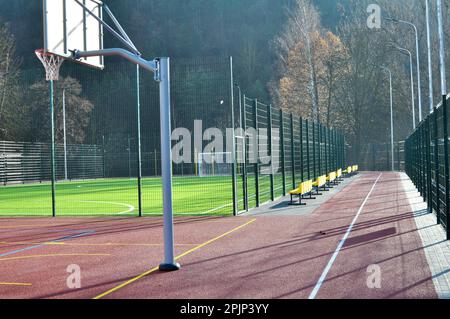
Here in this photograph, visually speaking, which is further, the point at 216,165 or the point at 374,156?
the point at 374,156

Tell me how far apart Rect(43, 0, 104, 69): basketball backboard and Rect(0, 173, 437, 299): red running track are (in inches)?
142

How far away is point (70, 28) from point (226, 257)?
4.82m

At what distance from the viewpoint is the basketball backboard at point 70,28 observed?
8.90m

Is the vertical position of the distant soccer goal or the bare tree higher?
the bare tree

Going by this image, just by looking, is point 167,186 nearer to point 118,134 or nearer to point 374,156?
point 374,156

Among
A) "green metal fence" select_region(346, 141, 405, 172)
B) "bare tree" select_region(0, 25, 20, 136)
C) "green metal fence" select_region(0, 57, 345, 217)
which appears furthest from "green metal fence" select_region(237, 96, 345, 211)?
"bare tree" select_region(0, 25, 20, 136)

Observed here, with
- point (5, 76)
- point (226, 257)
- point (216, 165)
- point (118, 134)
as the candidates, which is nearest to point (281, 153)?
point (226, 257)

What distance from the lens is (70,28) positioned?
9.26m

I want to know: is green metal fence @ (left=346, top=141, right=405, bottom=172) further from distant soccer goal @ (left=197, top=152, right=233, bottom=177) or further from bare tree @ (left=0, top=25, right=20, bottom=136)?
bare tree @ (left=0, top=25, right=20, bottom=136)

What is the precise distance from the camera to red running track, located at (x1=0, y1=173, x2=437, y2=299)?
649 centimetres

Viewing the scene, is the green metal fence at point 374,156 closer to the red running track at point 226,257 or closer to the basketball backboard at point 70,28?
the red running track at point 226,257

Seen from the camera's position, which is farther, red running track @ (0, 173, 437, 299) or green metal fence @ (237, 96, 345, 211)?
green metal fence @ (237, 96, 345, 211)

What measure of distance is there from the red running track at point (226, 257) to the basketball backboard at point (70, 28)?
11.9 ft
